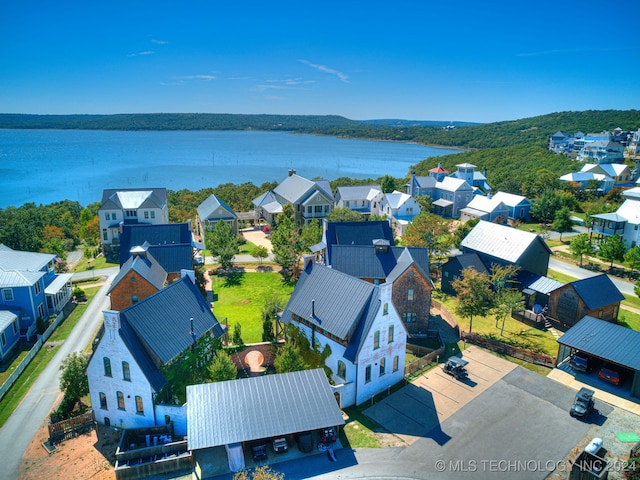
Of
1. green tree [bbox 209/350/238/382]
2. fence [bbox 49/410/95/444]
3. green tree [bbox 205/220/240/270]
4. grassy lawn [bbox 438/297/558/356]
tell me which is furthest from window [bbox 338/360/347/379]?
green tree [bbox 205/220/240/270]

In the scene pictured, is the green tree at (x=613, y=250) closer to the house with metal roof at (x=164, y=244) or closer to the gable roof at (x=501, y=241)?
the gable roof at (x=501, y=241)

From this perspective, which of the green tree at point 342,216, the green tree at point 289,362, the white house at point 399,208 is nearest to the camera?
the green tree at point 289,362

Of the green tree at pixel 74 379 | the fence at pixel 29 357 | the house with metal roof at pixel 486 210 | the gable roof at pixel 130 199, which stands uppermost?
the gable roof at pixel 130 199

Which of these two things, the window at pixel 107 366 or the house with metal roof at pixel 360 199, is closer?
the window at pixel 107 366

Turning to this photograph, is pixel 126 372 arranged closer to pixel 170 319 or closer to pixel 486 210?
pixel 170 319

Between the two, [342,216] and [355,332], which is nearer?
[355,332]

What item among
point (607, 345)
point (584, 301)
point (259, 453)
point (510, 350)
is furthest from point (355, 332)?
point (584, 301)

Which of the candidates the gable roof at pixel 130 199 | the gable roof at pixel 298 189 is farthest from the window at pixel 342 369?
the gable roof at pixel 130 199

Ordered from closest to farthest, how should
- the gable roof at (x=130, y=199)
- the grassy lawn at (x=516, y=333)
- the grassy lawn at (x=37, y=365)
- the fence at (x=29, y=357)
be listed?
the grassy lawn at (x=37, y=365), the fence at (x=29, y=357), the grassy lawn at (x=516, y=333), the gable roof at (x=130, y=199)

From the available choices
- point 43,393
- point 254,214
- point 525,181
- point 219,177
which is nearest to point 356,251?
point 43,393
